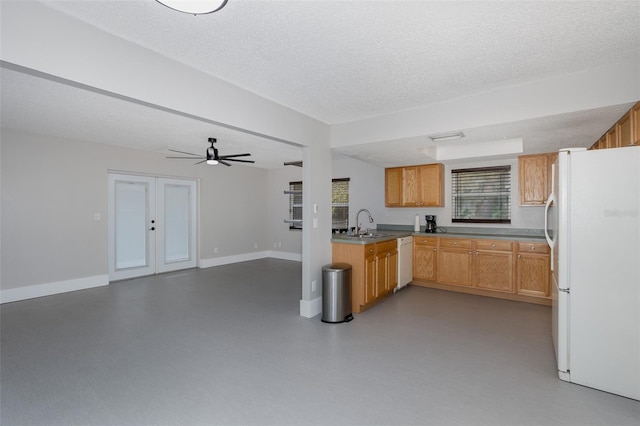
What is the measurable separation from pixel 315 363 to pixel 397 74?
2.63 m

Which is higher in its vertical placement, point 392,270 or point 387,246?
point 387,246

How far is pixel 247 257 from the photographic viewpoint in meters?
7.97

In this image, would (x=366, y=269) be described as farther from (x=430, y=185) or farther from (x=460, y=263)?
(x=430, y=185)

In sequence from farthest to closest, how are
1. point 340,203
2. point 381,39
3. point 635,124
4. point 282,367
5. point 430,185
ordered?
point 340,203, point 430,185, point 282,367, point 635,124, point 381,39

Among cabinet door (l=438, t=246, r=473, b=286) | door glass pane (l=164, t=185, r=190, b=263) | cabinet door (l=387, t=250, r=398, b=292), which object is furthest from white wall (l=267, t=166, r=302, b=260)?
cabinet door (l=438, t=246, r=473, b=286)

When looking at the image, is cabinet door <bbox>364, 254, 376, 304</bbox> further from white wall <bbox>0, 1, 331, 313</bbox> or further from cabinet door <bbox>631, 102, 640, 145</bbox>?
cabinet door <bbox>631, 102, 640, 145</bbox>

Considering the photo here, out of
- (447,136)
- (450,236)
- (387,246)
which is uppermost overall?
(447,136)

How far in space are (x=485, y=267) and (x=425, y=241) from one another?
38.3 inches

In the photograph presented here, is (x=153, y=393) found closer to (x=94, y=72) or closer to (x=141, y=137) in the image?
(x=94, y=72)

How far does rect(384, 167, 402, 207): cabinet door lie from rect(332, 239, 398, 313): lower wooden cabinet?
4.99 feet

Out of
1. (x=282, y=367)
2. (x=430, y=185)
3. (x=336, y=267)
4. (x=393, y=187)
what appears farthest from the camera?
(x=393, y=187)

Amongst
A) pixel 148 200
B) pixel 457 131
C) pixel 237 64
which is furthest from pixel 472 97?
pixel 148 200

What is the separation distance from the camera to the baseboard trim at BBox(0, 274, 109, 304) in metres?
4.43

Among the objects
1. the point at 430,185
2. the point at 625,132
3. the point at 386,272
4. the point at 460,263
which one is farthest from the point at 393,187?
the point at 625,132
